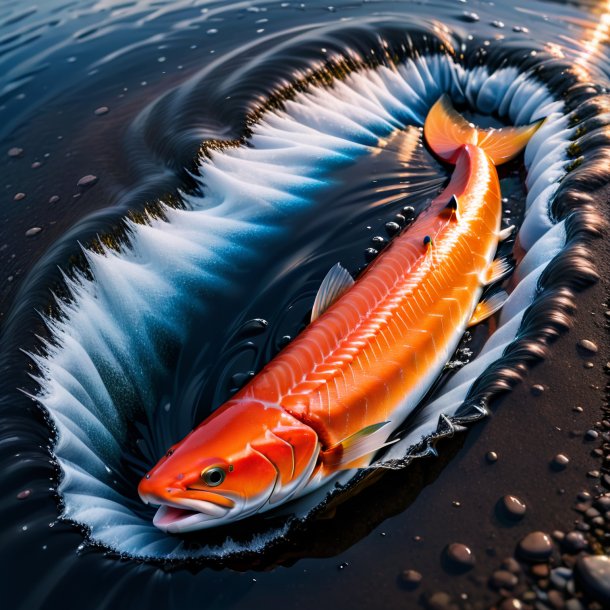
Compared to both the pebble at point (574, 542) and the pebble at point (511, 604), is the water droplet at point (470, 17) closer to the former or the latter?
the pebble at point (574, 542)

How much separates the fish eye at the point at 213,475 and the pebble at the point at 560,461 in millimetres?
1455

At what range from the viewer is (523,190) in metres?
5.22

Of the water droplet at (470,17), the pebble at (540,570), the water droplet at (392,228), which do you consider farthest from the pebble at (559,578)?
the water droplet at (470,17)

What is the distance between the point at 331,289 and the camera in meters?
3.86

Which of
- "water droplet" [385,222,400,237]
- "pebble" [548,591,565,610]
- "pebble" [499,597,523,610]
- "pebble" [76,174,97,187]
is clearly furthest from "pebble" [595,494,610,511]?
"pebble" [76,174,97,187]

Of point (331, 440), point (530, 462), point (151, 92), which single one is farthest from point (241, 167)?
point (530, 462)

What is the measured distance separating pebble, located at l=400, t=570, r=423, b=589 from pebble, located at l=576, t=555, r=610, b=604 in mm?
606

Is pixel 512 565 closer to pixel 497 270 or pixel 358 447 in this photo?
pixel 358 447

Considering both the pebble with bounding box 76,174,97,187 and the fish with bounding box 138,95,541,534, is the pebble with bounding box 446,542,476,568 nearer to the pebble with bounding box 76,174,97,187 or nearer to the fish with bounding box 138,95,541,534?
the fish with bounding box 138,95,541,534

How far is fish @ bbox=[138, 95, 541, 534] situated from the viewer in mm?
2904

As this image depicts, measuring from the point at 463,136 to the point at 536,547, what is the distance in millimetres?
3922

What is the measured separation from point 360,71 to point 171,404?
412 cm

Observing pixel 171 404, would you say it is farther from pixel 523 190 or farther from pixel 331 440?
pixel 523 190

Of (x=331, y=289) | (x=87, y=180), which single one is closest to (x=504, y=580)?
(x=331, y=289)
